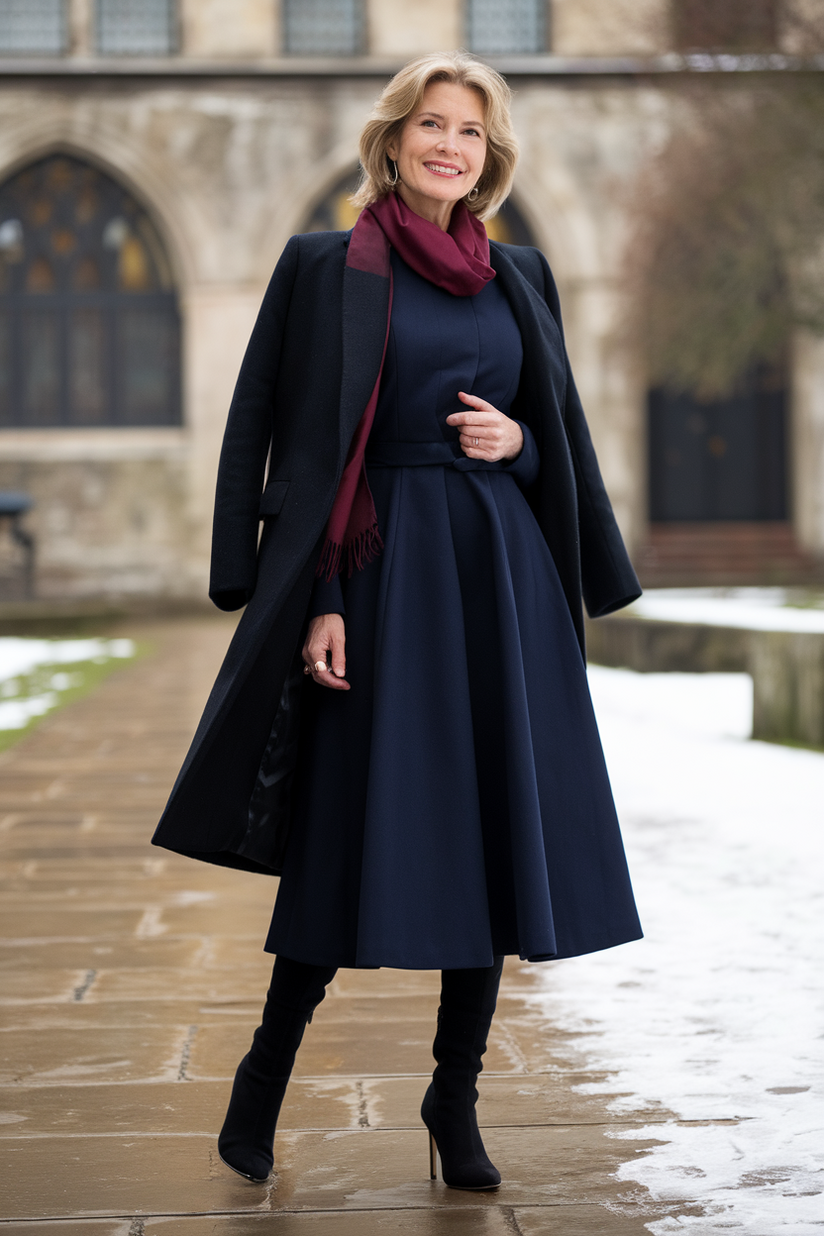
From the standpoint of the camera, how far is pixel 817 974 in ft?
13.6

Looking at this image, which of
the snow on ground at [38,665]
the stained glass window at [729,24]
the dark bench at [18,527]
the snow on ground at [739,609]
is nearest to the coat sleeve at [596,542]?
the snow on ground at [739,609]

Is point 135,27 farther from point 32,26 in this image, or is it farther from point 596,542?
point 596,542

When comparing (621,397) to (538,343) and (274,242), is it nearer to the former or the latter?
(274,242)

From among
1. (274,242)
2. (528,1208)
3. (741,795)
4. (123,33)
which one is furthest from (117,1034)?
(123,33)

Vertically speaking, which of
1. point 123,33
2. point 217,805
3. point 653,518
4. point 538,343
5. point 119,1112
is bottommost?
point 653,518

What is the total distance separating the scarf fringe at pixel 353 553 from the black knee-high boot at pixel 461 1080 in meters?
0.68

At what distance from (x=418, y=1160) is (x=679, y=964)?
153 centimetres

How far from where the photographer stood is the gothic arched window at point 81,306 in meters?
22.8

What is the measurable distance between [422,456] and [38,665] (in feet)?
36.8

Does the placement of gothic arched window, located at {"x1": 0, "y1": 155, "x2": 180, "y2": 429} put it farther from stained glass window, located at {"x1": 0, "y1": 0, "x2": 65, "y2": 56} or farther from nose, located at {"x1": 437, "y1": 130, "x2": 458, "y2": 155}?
nose, located at {"x1": 437, "y1": 130, "x2": 458, "y2": 155}

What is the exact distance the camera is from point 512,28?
75.7 ft

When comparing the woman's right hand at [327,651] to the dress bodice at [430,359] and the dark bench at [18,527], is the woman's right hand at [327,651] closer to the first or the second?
the dress bodice at [430,359]

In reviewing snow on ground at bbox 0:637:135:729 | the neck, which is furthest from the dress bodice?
snow on ground at bbox 0:637:135:729

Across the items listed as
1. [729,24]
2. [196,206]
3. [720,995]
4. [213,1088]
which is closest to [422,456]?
[213,1088]
